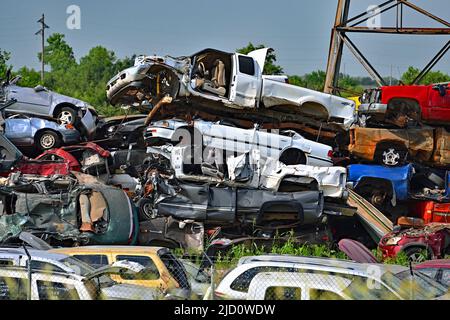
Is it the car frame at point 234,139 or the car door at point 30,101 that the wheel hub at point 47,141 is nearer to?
the car door at point 30,101

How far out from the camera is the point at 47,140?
19.6 m

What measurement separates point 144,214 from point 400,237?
5.10 metres

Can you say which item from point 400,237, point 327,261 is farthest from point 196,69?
point 327,261

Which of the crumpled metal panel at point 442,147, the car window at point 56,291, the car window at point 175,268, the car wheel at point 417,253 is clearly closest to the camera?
the car window at point 56,291

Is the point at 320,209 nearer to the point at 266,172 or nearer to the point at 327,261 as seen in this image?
the point at 266,172

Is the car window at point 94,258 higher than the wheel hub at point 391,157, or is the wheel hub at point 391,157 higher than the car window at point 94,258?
the wheel hub at point 391,157

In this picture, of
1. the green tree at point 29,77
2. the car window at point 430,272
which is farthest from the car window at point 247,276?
the green tree at point 29,77

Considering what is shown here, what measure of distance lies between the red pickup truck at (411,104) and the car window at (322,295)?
12.2 meters

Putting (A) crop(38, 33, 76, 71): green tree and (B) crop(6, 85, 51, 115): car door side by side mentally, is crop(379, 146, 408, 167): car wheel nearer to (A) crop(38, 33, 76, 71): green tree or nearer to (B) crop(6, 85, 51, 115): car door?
(B) crop(6, 85, 51, 115): car door

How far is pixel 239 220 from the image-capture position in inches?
648

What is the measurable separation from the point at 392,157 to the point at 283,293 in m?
11.6

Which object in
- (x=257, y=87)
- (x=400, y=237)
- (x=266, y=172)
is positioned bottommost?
(x=400, y=237)

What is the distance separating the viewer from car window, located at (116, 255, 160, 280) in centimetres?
1015

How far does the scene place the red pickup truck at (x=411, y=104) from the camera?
66.4 feet
